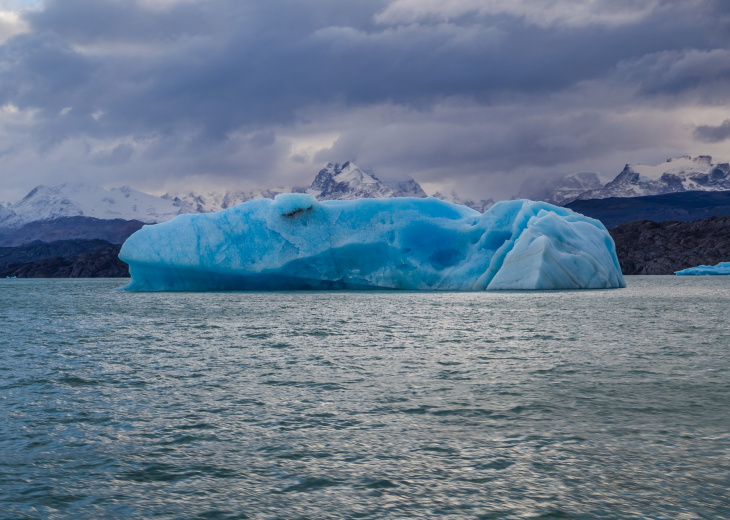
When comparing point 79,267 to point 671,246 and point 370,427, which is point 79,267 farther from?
point 370,427

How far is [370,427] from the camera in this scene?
7.10m

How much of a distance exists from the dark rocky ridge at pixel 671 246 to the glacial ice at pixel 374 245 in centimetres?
7412

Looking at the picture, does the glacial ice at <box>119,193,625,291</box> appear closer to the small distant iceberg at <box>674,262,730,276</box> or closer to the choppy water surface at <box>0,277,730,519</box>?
the choppy water surface at <box>0,277,730,519</box>

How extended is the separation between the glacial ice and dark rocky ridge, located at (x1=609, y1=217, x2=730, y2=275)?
243 ft

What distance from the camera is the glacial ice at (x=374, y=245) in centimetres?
3388

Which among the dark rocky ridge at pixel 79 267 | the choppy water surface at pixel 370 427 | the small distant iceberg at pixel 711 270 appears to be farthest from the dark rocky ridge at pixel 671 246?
the choppy water surface at pixel 370 427

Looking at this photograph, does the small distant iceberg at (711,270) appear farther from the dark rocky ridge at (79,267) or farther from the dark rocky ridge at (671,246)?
the dark rocky ridge at (79,267)

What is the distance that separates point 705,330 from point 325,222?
70.3 feet

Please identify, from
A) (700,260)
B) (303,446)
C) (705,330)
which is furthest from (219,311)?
(700,260)

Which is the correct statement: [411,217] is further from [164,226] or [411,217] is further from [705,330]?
[705,330]

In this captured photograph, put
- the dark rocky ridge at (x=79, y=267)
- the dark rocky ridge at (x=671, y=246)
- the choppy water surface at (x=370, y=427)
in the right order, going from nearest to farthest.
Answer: the choppy water surface at (x=370, y=427)
the dark rocky ridge at (x=671, y=246)
the dark rocky ridge at (x=79, y=267)

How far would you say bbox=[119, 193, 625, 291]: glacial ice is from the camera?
33.9 metres

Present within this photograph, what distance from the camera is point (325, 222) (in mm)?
34844

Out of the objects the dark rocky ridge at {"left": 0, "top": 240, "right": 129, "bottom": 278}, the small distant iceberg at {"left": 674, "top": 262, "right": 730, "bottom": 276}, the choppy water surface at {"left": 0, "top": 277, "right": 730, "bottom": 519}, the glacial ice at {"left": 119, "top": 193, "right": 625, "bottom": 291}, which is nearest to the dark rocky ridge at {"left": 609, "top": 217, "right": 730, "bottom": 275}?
the small distant iceberg at {"left": 674, "top": 262, "right": 730, "bottom": 276}
